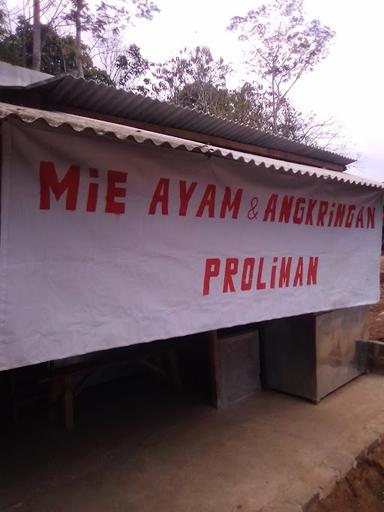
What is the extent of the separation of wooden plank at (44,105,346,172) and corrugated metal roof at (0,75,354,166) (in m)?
0.04

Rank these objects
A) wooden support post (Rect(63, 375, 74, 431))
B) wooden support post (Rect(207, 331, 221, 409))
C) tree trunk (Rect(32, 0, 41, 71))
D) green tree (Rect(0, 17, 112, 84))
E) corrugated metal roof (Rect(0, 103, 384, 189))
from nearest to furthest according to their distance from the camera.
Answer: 1. corrugated metal roof (Rect(0, 103, 384, 189))
2. wooden support post (Rect(63, 375, 74, 431))
3. wooden support post (Rect(207, 331, 221, 409))
4. tree trunk (Rect(32, 0, 41, 71))
5. green tree (Rect(0, 17, 112, 84))

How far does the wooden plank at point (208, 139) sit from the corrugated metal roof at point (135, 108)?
36mm

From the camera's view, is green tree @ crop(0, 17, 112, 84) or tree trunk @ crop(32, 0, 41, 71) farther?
green tree @ crop(0, 17, 112, 84)

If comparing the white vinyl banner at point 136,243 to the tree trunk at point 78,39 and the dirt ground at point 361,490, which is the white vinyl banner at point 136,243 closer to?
the dirt ground at point 361,490

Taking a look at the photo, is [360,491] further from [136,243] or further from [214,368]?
[136,243]

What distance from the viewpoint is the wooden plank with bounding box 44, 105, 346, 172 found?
3924mm

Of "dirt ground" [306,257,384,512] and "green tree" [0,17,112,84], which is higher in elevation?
"green tree" [0,17,112,84]

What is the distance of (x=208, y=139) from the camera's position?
194 inches

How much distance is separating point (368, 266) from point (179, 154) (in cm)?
294

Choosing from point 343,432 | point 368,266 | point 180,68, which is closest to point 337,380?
point 343,432

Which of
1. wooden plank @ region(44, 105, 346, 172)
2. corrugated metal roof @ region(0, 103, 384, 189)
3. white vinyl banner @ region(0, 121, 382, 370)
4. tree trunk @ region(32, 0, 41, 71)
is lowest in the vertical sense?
white vinyl banner @ region(0, 121, 382, 370)

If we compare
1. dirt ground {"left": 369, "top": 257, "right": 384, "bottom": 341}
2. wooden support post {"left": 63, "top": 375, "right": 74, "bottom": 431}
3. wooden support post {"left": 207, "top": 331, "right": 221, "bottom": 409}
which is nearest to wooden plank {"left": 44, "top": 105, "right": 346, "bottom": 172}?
wooden support post {"left": 207, "top": 331, "right": 221, "bottom": 409}

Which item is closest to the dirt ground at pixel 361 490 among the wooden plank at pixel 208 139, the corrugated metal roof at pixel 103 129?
the corrugated metal roof at pixel 103 129

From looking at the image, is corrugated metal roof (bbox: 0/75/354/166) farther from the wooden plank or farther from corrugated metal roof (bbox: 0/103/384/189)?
corrugated metal roof (bbox: 0/103/384/189)
